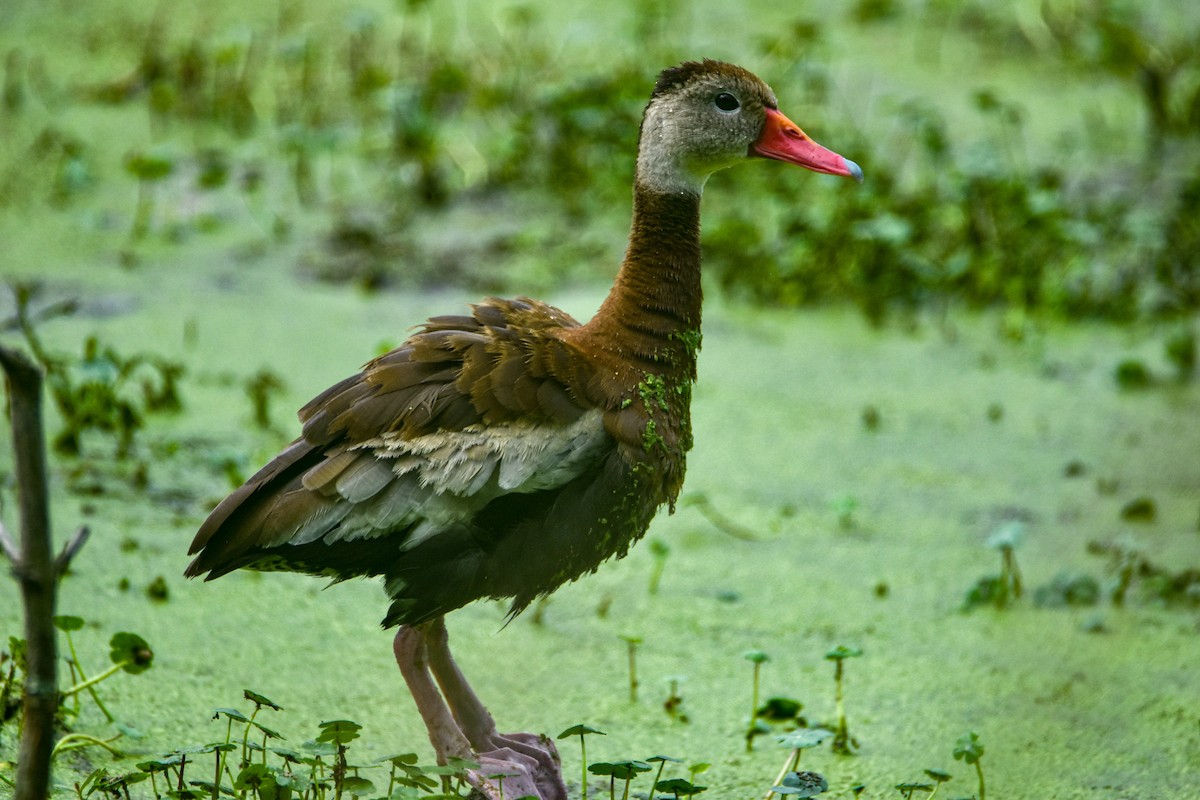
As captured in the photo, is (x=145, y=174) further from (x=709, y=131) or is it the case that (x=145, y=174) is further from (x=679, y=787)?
(x=679, y=787)

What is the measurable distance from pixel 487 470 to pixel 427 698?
507mm

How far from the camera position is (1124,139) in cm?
683

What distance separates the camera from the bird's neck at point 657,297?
3.00 m

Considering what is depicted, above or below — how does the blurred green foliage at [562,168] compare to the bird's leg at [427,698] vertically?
above

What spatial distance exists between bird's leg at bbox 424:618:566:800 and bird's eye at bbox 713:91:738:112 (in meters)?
1.24

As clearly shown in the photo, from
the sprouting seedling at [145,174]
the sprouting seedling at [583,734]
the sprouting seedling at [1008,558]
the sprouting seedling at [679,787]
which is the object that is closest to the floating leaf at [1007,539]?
the sprouting seedling at [1008,558]

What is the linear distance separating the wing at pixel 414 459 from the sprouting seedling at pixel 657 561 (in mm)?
1068

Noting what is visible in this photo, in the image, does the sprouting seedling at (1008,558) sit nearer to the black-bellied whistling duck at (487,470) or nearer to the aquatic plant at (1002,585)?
the aquatic plant at (1002,585)

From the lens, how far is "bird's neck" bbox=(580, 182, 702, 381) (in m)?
3.00

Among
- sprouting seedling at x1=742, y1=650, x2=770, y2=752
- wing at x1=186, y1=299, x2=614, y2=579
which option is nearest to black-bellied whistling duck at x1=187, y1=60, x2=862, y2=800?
wing at x1=186, y1=299, x2=614, y2=579

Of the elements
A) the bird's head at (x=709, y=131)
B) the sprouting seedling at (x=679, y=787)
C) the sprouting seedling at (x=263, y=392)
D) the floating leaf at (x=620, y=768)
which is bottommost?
the sprouting seedling at (x=679, y=787)

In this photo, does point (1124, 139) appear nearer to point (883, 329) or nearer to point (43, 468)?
point (883, 329)

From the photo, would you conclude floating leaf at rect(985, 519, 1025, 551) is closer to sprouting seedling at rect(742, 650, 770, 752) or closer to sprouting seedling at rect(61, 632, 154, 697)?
sprouting seedling at rect(742, 650, 770, 752)

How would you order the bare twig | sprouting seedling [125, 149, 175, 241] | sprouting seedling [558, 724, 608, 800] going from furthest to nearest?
1. sprouting seedling [125, 149, 175, 241]
2. sprouting seedling [558, 724, 608, 800]
3. the bare twig
